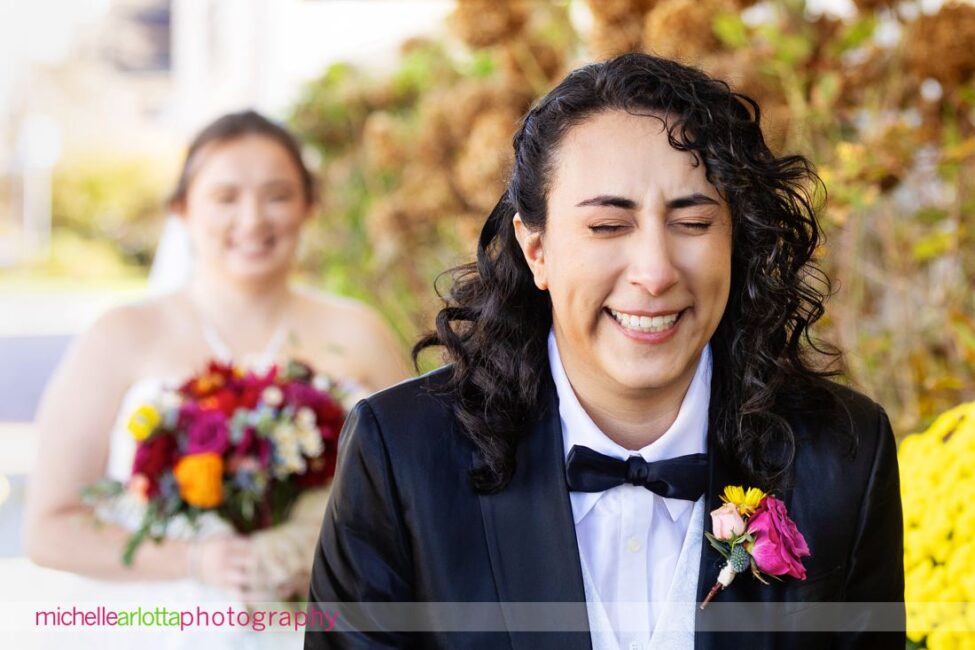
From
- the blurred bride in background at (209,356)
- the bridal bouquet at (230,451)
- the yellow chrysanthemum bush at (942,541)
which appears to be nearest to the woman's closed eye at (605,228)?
the yellow chrysanthemum bush at (942,541)

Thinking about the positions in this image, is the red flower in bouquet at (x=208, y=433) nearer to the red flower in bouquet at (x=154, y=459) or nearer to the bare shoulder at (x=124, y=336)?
the red flower in bouquet at (x=154, y=459)

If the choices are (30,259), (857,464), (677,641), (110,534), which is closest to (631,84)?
(857,464)

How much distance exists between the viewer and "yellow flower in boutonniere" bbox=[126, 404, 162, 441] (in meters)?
2.75

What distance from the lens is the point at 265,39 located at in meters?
6.87

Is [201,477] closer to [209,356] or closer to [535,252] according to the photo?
[209,356]

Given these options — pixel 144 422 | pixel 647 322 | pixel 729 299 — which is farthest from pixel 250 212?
pixel 647 322

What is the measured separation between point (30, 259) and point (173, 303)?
680 cm

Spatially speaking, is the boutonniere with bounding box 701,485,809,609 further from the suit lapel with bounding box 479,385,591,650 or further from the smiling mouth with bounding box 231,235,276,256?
the smiling mouth with bounding box 231,235,276,256

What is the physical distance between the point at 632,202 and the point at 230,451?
1.53 metres

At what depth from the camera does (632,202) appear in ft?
5.40

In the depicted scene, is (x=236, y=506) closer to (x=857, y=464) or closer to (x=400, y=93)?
(x=857, y=464)

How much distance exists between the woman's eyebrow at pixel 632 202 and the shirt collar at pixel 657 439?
36 centimetres

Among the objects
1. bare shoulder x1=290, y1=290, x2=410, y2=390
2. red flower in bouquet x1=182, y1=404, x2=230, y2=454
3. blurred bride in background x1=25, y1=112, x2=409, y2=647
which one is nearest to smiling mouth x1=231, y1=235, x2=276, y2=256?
blurred bride in background x1=25, y1=112, x2=409, y2=647

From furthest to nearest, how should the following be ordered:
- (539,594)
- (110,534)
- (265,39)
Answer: (265,39)
(110,534)
(539,594)
